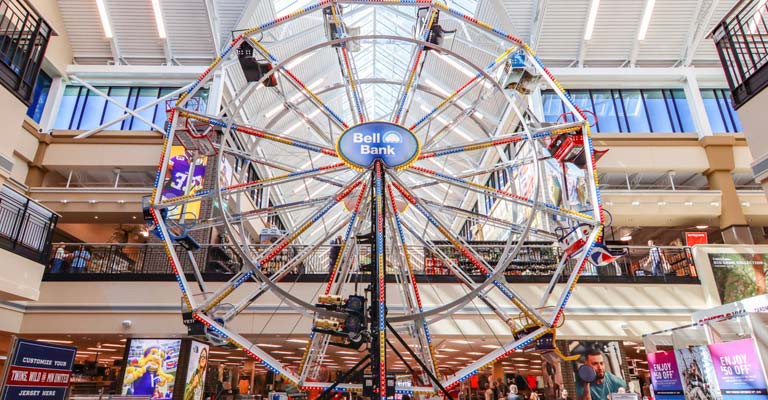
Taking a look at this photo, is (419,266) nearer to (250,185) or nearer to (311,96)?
(311,96)

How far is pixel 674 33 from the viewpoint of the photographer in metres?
20.9

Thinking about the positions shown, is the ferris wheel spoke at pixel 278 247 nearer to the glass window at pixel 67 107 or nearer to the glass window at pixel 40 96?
the glass window at pixel 67 107

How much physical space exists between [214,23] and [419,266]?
13401 mm

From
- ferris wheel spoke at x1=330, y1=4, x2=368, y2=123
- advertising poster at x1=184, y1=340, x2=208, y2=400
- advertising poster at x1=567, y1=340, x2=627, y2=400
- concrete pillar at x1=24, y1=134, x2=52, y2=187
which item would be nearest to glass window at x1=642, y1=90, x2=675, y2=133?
advertising poster at x1=567, y1=340, x2=627, y2=400

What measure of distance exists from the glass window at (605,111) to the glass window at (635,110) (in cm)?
57

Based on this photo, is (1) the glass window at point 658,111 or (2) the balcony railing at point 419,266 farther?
(1) the glass window at point 658,111

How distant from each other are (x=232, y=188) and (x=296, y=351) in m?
13.9

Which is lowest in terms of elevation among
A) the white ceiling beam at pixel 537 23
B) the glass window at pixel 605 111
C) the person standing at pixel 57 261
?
the person standing at pixel 57 261

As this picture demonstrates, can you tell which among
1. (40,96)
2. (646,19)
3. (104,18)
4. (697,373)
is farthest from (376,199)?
(40,96)

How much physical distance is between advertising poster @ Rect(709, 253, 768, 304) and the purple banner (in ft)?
18.1

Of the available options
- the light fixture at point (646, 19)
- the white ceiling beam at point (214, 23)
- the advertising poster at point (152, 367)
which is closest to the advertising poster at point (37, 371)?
the advertising poster at point (152, 367)

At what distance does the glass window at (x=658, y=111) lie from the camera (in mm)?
21438

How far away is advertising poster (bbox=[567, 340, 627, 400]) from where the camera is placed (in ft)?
48.1

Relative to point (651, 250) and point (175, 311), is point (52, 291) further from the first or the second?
point (651, 250)
